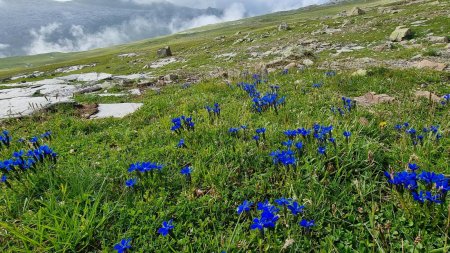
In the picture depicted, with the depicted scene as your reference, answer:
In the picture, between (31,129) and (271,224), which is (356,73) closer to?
(271,224)

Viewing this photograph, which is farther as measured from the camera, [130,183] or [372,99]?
[372,99]

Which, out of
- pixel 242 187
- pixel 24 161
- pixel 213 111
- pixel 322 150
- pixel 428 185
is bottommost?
pixel 242 187

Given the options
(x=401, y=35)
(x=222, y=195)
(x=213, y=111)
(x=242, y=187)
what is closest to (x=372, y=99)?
(x=213, y=111)

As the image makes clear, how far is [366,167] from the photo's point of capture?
4176 mm

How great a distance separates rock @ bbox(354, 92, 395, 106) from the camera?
8141 millimetres

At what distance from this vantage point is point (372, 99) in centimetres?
857

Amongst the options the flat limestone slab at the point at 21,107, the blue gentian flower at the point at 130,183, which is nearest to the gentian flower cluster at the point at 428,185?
the blue gentian flower at the point at 130,183

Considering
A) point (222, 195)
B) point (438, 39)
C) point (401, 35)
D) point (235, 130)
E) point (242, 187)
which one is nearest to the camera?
point (222, 195)

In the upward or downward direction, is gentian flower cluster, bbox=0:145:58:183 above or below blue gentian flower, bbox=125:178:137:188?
above

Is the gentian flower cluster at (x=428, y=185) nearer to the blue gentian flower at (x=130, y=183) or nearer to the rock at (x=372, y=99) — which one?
the blue gentian flower at (x=130, y=183)

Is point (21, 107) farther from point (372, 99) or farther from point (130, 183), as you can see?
point (372, 99)

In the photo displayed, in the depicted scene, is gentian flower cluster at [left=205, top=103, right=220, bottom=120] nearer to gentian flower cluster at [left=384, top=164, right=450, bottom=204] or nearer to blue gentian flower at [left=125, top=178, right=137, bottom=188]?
blue gentian flower at [left=125, top=178, right=137, bottom=188]

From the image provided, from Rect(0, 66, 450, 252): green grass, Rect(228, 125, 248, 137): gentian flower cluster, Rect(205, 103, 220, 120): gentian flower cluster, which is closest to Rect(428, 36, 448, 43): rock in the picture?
Rect(0, 66, 450, 252): green grass

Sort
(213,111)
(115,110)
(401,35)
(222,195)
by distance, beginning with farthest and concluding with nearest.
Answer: (401,35) → (115,110) → (213,111) → (222,195)
